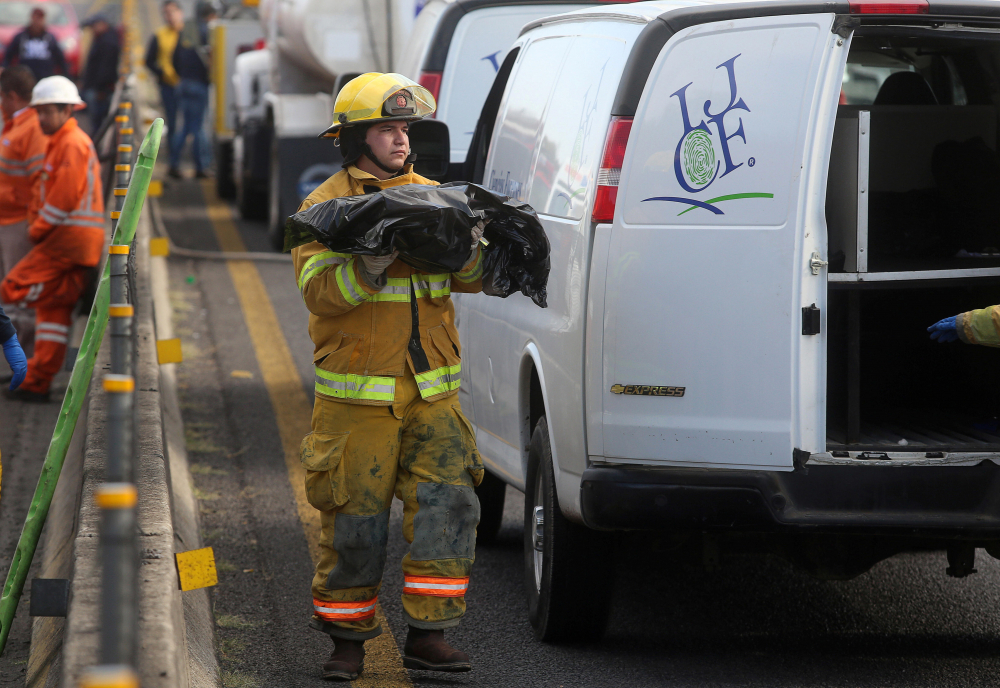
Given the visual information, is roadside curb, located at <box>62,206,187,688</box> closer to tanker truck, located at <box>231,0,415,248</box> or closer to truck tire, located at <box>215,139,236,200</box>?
tanker truck, located at <box>231,0,415,248</box>

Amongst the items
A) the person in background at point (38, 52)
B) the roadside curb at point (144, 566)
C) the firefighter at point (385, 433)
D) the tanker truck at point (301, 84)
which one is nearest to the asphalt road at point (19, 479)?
the roadside curb at point (144, 566)

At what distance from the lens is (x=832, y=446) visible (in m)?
4.21

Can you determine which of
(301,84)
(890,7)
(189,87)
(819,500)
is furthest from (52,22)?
(819,500)

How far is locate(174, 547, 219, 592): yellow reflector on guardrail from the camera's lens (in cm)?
464

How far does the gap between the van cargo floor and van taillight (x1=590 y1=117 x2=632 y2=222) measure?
1011 mm

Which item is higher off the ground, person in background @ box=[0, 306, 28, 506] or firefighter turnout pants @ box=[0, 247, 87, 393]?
person in background @ box=[0, 306, 28, 506]

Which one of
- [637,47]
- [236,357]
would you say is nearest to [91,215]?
[236,357]

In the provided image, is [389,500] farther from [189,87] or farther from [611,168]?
[189,87]

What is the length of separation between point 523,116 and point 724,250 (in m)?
1.58

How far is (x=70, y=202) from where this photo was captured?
8766 mm

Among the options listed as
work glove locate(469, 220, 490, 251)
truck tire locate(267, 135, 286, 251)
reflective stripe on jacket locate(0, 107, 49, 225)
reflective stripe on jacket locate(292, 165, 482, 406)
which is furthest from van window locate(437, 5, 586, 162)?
truck tire locate(267, 135, 286, 251)

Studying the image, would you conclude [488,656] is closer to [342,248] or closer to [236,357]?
[342,248]

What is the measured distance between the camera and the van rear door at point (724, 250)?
4047 millimetres

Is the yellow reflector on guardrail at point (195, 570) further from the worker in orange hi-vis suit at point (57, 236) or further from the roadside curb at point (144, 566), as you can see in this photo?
the worker in orange hi-vis suit at point (57, 236)
